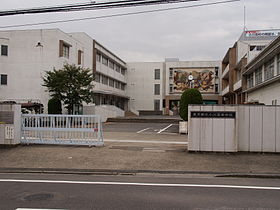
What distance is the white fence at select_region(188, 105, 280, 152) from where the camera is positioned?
10125 mm

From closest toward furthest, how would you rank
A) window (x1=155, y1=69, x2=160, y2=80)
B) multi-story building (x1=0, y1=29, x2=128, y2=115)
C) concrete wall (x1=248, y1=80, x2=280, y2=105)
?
concrete wall (x1=248, y1=80, x2=280, y2=105)
multi-story building (x1=0, y1=29, x2=128, y2=115)
window (x1=155, y1=69, x2=160, y2=80)

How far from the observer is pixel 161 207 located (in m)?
4.84

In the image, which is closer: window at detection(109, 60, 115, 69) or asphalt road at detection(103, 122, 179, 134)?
asphalt road at detection(103, 122, 179, 134)

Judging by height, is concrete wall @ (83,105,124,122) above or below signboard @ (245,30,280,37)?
below

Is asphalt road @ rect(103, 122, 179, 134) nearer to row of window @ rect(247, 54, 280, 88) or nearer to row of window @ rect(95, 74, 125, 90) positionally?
row of window @ rect(247, 54, 280, 88)

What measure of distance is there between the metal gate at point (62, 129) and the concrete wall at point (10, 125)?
28 centimetres

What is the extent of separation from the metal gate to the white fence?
4335 mm

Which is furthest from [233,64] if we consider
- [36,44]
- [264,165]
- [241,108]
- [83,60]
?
[264,165]

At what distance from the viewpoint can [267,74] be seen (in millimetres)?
23406

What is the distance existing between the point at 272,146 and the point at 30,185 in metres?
8.62

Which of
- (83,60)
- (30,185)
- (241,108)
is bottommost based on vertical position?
(30,185)

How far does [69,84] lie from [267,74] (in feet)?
59.7

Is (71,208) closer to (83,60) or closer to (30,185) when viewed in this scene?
(30,185)

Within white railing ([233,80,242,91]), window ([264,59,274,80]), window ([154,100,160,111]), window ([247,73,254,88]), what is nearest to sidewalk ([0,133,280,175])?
window ([264,59,274,80])
